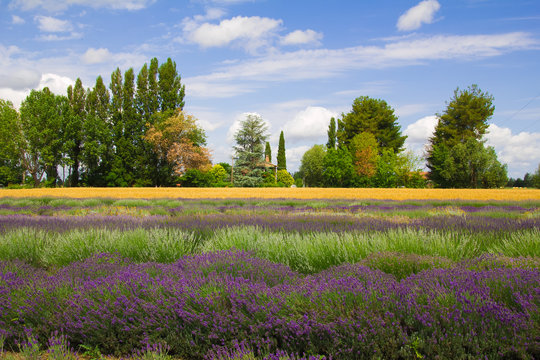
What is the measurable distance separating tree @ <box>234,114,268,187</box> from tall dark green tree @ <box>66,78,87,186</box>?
19.8 metres

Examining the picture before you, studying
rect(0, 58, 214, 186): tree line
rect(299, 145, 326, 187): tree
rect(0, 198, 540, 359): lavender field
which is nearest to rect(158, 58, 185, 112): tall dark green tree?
rect(0, 58, 214, 186): tree line

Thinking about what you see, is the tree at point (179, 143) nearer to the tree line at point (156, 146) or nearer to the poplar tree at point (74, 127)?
the tree line at point (156, 146)

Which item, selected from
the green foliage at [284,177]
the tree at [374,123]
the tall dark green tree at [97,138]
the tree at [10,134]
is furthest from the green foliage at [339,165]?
the tree at [10,134]

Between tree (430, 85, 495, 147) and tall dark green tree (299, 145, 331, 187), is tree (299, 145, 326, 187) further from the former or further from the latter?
tree (430, 85, 495, 147)

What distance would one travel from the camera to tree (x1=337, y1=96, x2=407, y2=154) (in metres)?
55.4

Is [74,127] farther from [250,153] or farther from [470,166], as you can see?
[470,166]

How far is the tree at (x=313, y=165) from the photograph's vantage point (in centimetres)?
6486

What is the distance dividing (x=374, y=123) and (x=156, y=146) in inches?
1262

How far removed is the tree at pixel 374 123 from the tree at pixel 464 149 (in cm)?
602

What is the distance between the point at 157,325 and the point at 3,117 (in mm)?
48607

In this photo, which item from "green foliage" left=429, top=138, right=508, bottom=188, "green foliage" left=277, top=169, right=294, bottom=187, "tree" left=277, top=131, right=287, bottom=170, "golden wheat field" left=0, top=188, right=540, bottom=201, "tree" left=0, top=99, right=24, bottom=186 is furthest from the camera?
"tree" left=277, top=131, right=287, bottom=170

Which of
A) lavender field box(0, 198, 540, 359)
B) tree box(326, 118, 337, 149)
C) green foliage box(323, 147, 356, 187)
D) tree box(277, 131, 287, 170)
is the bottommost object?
lavender field box(0, 198, 540, 359)

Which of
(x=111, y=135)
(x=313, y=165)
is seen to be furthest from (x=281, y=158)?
(x=111, y=135)

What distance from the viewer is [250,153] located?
4975cm
